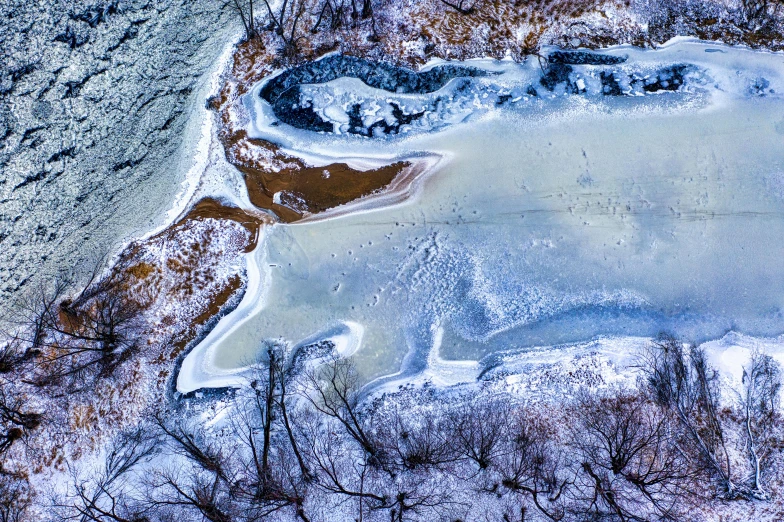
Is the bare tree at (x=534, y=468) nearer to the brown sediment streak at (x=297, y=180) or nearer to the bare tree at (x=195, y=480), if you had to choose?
the bare tree at (x=195, y=480)

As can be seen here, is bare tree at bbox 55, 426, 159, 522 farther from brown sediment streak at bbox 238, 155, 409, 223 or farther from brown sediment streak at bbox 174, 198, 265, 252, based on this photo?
brown sediment streak at bbox 238, 155, 409, 223

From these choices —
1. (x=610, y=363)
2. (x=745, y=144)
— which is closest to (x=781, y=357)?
(x=610, y=363)

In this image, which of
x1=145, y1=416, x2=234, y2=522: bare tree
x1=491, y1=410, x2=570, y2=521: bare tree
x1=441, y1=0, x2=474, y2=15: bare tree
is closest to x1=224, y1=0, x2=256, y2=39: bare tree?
x1=441, y1=0, x2=474, y2=15: bare tree

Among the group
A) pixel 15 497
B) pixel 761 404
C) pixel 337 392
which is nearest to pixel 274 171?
pixel 337 392

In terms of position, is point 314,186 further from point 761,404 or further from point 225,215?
point 761,404

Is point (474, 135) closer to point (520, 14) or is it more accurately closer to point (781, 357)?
point (520, 14)

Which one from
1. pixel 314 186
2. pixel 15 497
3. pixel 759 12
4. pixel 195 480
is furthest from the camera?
pixel 314 186
